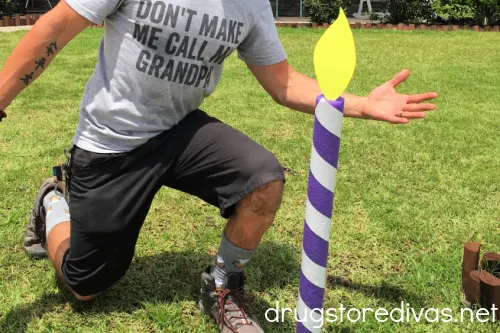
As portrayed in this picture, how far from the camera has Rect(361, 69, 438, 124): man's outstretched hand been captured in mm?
2082

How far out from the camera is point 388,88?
2203 millimetres

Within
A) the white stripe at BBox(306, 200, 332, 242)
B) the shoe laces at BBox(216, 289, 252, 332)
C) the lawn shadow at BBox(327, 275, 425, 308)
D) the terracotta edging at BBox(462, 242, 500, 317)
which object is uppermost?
the white stripe at BBox(306, 200, 332, 242)

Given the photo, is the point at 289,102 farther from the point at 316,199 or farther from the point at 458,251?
the point at 458,251

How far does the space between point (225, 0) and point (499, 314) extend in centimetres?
193

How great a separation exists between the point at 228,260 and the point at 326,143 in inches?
44.9

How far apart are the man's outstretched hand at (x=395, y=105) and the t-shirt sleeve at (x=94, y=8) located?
1.12 m

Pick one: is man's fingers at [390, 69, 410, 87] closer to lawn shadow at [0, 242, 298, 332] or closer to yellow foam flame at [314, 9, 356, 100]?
yellow foam flame at [314, 9, 356, 100]

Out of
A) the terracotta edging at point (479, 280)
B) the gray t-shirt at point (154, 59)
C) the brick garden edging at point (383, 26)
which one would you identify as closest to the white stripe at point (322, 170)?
the gray t-shirt at point (154, 59)

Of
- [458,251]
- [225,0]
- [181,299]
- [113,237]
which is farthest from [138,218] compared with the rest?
[458,251]

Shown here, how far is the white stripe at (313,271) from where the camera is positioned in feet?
5.74

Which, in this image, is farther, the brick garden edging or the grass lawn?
the brick garden edging

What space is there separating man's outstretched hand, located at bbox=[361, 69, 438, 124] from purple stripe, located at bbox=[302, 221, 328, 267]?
65 centimetres

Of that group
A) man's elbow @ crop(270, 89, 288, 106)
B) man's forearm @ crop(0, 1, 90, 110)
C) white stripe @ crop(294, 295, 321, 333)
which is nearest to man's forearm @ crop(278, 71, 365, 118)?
man's elbow @ crop(270, 89, 288, 106)

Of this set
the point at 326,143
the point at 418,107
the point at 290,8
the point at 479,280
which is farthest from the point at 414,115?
the point at 290,8
